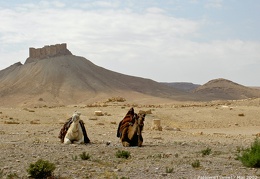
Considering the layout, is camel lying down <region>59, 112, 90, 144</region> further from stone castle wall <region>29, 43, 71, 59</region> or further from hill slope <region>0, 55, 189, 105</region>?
stone castle wall <region>29, 43, 71, 59</region>

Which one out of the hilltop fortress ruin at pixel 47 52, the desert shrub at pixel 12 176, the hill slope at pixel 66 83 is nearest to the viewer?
the desert shrub at pixel 12 176

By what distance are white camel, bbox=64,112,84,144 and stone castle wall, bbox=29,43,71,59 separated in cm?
8372

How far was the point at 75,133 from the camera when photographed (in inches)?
600

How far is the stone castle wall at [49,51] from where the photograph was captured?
9820 cm

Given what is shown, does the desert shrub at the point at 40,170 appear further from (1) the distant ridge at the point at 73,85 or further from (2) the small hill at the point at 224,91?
(2) the small hill at the point at 224,91

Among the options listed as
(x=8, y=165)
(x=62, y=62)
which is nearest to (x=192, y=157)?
(x=8, y=165)

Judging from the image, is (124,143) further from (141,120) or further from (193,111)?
(193,111)

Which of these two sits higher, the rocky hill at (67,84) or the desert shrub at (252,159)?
the rocky hill at (67,84)

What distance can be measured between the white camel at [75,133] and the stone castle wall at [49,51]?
83.7 meters

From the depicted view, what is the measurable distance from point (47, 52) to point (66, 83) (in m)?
17.7

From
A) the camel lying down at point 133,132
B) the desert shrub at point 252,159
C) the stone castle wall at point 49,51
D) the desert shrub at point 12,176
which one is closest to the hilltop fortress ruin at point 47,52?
the stone castle wall at point 49,51

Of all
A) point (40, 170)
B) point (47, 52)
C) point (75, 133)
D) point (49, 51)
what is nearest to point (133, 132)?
point (75, 133)

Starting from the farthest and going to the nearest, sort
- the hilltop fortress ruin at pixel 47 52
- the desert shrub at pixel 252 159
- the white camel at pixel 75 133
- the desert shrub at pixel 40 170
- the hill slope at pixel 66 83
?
1. the hilltop fortress ruin at pixel 47 52
2. the hill slope at pixel 66 83
3. the white camel at pixel 75 133
4. the desert shrub at pixel 252 159
5. the desert shrub at pixel 40 170

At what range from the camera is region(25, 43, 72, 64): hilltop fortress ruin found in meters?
98.1
